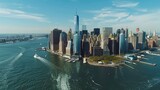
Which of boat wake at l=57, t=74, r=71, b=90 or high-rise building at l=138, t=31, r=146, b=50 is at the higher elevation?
high-rise building at l=138, t=31, r=146, b=50

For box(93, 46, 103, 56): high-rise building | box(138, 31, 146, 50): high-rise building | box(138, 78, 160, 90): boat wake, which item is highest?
box(138, 31, 146, 50): high-rise building

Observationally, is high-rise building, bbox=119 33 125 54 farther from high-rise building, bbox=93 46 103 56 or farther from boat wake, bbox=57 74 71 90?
boat wake, bbox=57 74 71 90

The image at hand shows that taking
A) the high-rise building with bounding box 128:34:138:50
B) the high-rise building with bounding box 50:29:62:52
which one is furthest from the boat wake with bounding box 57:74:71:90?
the high-rise building with bounding box 128:34:138:50

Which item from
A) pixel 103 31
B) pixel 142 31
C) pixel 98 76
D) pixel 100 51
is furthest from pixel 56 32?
pixel 98 76

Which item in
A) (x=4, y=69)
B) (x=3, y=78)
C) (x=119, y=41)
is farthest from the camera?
(x=119, y=41)

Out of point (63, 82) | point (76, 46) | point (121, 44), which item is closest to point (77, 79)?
point (63, 82)

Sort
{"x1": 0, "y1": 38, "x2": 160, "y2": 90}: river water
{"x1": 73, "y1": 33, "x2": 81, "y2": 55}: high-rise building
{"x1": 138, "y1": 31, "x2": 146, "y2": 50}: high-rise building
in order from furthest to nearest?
{"x1": 138, "y1": 31, "x2": 146, "y2": 50}: high-rise building → {"x1": 73, "y1": 33, "x2": 81, "y2": 55}: high-rise building → {"x1": 0, "y1": 38, "x2": 160, "y2": 90}: river water

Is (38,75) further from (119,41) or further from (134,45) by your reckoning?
(134,45)

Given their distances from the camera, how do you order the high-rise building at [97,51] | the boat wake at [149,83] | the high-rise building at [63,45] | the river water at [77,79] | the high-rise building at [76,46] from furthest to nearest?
the high-rise building at [63,45] → the high-rise building at [76,46] → the high-rise building at [97,51] → the boat wake at [149,83] → the river water at [77,79]

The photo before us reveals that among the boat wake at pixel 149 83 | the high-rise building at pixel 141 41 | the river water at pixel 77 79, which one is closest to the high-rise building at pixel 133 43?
the high-rise building at pixel 141 41

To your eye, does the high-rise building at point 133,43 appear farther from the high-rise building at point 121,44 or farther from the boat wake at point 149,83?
the boat wake at point 149,83

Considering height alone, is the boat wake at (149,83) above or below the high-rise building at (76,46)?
below
